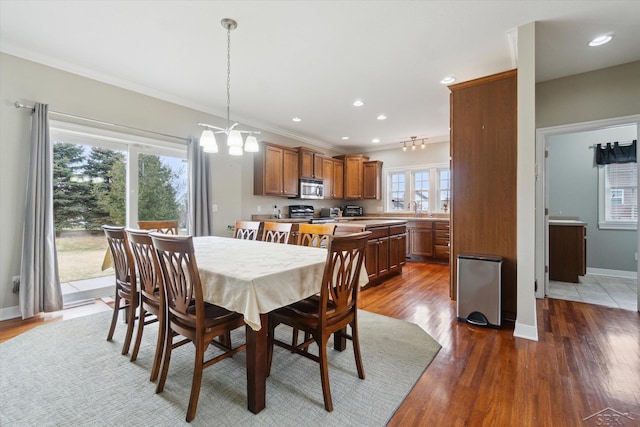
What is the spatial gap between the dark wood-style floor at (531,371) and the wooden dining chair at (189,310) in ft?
3.59

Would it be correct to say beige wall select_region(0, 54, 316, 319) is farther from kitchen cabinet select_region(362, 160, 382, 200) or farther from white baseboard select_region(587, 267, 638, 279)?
white baseboard select_region(587, 267, 638, 279)

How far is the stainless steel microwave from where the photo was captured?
584 centimetres

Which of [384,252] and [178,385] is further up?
[384,252]

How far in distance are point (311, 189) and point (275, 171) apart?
1.05 metres

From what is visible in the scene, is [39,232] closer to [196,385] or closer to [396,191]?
[196,385]

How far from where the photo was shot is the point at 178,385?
1829 mm

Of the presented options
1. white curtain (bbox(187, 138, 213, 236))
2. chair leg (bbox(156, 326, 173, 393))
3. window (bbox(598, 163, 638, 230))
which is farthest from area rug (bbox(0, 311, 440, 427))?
window (bbox(598, 163, 638, 230))

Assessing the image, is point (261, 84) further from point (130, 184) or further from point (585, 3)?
point (585, 3)

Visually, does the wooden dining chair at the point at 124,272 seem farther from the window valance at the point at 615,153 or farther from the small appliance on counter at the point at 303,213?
the window valance at the point at 615,153

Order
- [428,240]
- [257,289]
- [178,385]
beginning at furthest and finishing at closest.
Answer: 1. [428,240]
2. [178,385]
3. [257,289]

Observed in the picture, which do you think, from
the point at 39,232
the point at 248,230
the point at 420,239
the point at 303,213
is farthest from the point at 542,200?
the point at 39,232

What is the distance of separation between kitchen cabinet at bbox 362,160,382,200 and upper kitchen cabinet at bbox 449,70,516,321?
3.92 metres

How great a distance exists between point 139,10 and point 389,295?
392cm

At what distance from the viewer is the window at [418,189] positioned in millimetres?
6418
